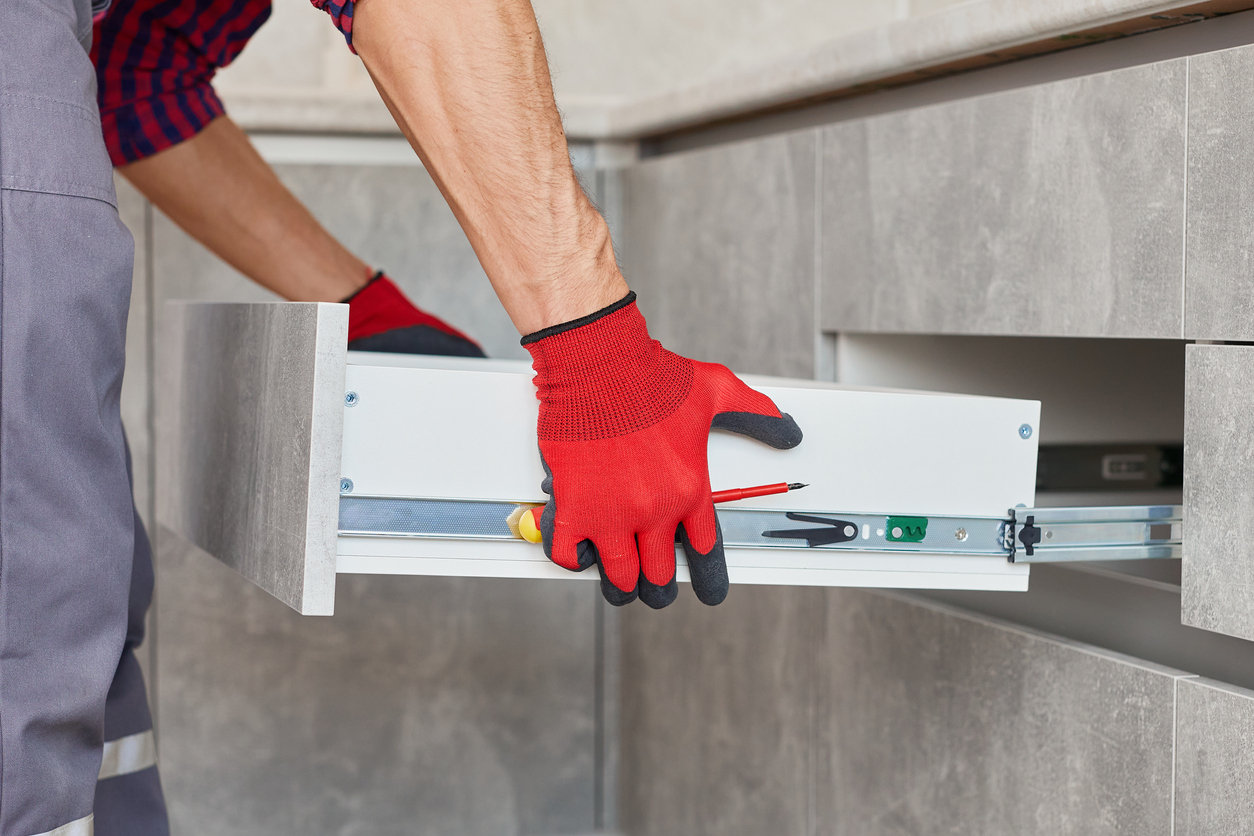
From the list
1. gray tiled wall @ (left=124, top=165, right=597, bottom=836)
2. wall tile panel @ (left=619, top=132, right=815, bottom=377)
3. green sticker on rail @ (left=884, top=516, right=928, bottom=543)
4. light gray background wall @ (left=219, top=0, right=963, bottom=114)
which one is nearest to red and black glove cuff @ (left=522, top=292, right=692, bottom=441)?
green sticker on rail @ (left=884, top=516, right=928, bottom=543)

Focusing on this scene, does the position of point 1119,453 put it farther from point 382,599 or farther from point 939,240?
point 382,599

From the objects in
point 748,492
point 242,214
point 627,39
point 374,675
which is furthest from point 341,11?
point 627,39

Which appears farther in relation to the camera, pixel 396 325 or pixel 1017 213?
pixel 396 325

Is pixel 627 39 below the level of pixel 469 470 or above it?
above

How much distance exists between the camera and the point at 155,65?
3.68 ft

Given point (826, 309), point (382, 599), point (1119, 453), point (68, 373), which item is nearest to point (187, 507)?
point (68, 373)

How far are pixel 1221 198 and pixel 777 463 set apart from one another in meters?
0.33

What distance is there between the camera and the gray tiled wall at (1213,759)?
0.72 meters

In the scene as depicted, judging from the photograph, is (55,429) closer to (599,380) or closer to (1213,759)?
(599,380)

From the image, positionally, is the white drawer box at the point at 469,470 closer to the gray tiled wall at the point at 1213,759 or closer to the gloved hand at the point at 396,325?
the gray tiled wall at the point at 1213,759

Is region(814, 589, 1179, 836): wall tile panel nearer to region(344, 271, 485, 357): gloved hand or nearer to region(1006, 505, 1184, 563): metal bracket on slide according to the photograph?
region(1006, 505, 1184, 563): metal bracket on slide

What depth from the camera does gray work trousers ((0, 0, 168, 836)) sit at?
660 mm

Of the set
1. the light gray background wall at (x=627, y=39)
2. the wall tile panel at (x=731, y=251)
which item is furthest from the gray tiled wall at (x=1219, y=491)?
the light gray background wall at (x=627, y=39)

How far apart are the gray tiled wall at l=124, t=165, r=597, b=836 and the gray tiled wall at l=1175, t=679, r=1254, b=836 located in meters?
1.06
